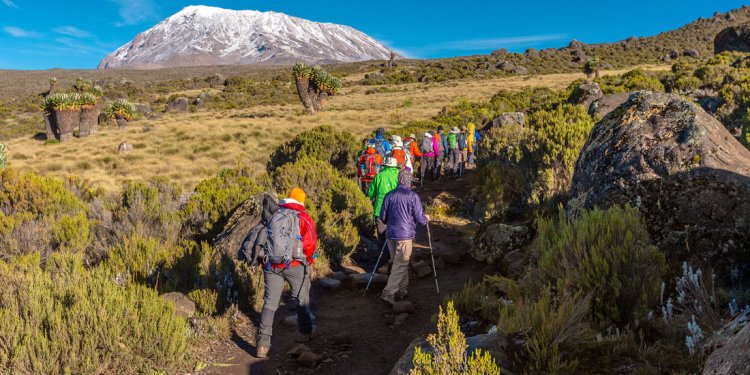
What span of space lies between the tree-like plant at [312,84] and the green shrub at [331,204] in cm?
2469

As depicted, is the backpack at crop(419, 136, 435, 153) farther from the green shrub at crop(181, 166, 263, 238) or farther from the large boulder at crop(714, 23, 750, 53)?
the large boulder at crop(714, 23, 750, 53)

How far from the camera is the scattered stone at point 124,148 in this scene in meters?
22.3

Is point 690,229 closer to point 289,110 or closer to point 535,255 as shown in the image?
point 535,255

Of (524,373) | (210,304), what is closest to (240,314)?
(210,304)

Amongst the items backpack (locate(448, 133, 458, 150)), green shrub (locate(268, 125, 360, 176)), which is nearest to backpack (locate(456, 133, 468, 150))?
A: backpack (locate(448, 133, 458, 150))

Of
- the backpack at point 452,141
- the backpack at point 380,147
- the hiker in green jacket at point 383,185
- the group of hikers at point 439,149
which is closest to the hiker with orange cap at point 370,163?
the group of hikers at point 439,149

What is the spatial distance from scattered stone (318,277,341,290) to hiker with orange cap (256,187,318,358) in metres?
1.77

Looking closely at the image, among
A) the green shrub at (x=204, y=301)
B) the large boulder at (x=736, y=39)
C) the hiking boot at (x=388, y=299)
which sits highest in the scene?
the large boulder at (x=736, y=39)

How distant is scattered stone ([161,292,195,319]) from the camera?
5274 millimetres

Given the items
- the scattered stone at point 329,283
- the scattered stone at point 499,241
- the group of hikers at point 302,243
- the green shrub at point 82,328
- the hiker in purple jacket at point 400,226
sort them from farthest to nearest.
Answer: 1. the scattered stone at point 329,283
2. the scattered stone at point 499,241
3. the hiker in purple jacket at point 400,226
4. the group of hikers at point 302,243
5. the green shrub at point 82,328

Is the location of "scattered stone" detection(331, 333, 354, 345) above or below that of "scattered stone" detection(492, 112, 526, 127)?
below

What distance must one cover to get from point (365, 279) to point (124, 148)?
65.4 ft

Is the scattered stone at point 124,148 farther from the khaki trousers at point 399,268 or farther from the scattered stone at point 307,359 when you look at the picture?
the scattered stone at point 307,359

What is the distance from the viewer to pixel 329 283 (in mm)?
7180
